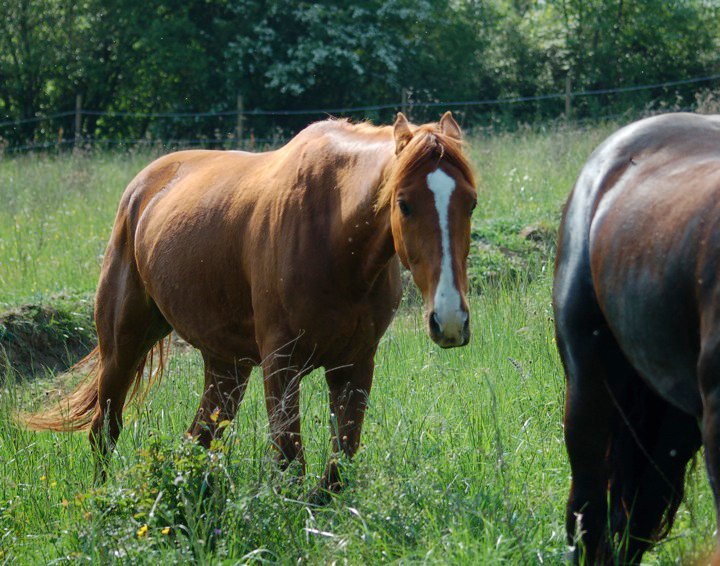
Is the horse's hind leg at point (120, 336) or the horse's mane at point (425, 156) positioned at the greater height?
the horse's mane at point (425, 156)

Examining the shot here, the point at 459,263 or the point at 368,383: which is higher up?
the point at 459,263

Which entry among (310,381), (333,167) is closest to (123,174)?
(310,381)

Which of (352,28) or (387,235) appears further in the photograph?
(352,28)

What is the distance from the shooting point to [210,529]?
351cm

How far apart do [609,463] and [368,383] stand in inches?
68.2

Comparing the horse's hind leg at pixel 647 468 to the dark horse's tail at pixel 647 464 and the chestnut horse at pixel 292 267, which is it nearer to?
the dark horse's tail at pixel 647 464

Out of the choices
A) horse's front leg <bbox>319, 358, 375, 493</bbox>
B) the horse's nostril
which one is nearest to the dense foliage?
horse's front leg <bbox>319, 358, 375, 493</bbox>

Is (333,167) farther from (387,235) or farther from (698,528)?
(698,528)

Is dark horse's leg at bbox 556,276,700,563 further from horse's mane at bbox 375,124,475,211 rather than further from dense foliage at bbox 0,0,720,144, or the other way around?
dense foliage at bbox 0,0,720,144

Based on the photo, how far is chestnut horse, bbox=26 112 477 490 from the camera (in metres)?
3.78

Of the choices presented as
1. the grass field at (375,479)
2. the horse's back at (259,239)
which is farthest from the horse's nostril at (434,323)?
the horse's back at (259,239)

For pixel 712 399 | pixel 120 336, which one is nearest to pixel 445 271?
pixel 712 399

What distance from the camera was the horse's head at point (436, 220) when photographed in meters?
3.55

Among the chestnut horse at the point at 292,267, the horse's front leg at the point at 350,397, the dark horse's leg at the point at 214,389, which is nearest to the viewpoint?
the chestnut horse at the point at 292,267
